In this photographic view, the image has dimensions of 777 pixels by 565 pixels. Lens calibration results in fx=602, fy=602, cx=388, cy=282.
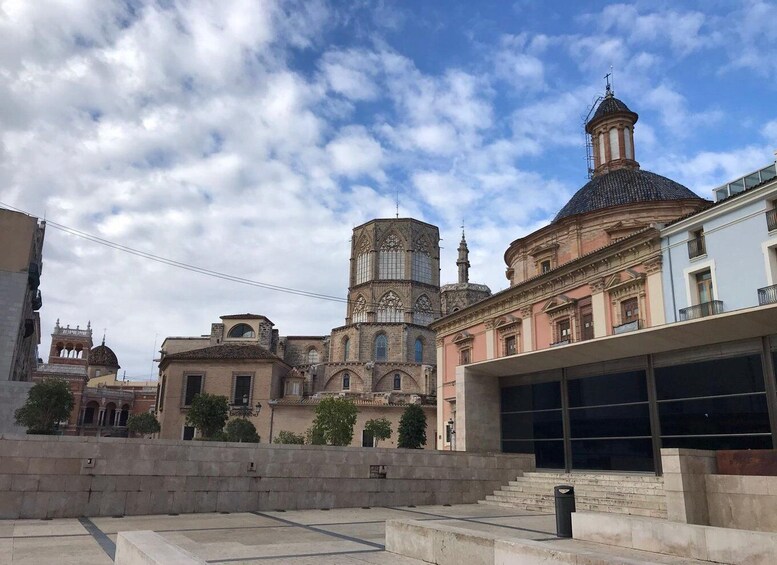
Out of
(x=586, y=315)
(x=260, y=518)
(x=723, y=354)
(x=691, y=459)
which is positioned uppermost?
(x=586, y=315)

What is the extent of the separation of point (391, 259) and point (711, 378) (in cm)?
6008

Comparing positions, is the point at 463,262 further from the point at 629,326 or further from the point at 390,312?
the point at 629,326

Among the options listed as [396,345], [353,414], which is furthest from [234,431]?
[396,345]

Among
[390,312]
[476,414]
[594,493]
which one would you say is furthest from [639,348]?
Result: [390,312]

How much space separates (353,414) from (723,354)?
99.0 ft

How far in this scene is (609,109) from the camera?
40.8 m

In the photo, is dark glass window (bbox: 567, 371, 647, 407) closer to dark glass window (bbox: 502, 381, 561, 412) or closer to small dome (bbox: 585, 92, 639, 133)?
dark glass window (bbox: 502, 381, 561, 412)

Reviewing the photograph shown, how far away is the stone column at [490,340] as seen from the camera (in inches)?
1291

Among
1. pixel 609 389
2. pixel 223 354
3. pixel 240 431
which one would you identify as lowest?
pixel 240 431

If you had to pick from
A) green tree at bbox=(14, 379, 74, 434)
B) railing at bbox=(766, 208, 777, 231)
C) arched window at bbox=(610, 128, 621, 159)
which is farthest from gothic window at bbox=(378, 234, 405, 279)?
railing at bbox=(766, 208, 777, 231)

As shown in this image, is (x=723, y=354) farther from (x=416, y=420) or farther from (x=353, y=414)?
(x=353, y=414)

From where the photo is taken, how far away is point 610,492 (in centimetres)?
1789

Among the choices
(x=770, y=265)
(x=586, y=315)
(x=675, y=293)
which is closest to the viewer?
(x=770, y=265)

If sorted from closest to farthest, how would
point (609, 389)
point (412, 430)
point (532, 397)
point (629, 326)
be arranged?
point (609, 389)
point (532, 397)
point (629, 326)
point (412, 430)
